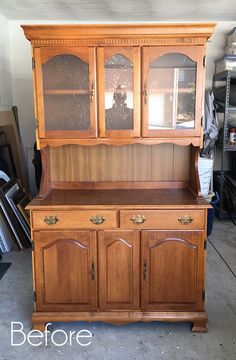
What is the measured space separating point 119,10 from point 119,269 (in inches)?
112

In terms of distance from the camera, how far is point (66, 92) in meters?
2.03

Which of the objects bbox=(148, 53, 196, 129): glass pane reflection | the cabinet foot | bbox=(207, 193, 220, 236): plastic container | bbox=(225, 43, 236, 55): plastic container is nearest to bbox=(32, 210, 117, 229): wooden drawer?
bbox=(148, 53, 196, 129): glass pane reflection

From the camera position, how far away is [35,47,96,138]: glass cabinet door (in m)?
1.97

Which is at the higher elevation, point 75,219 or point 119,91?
point 119,91

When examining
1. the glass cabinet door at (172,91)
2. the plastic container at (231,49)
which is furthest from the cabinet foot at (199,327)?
the plastic container at (231,49)

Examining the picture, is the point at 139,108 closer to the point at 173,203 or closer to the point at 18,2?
the point at 173,203

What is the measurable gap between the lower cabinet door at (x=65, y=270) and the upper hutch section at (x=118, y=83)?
0.58 meters

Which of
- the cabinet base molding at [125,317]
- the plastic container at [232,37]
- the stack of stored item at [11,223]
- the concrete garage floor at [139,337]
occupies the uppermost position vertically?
the plastic container at [232,37]

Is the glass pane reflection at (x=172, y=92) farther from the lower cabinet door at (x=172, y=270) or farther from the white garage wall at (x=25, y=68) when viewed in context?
the white garage wall at (x=25, y=68)

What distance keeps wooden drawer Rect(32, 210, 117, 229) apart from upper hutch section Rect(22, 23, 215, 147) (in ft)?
1.39

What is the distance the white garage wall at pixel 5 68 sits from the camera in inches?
154

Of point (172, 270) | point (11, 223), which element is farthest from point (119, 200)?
point (11, 223)

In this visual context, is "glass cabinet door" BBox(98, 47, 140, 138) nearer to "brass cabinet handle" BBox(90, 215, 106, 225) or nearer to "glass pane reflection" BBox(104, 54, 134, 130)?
"glass pane reflection" BBox(104, 54, 134, 130)

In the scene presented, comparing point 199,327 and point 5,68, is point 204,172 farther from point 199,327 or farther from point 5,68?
point 5,68
